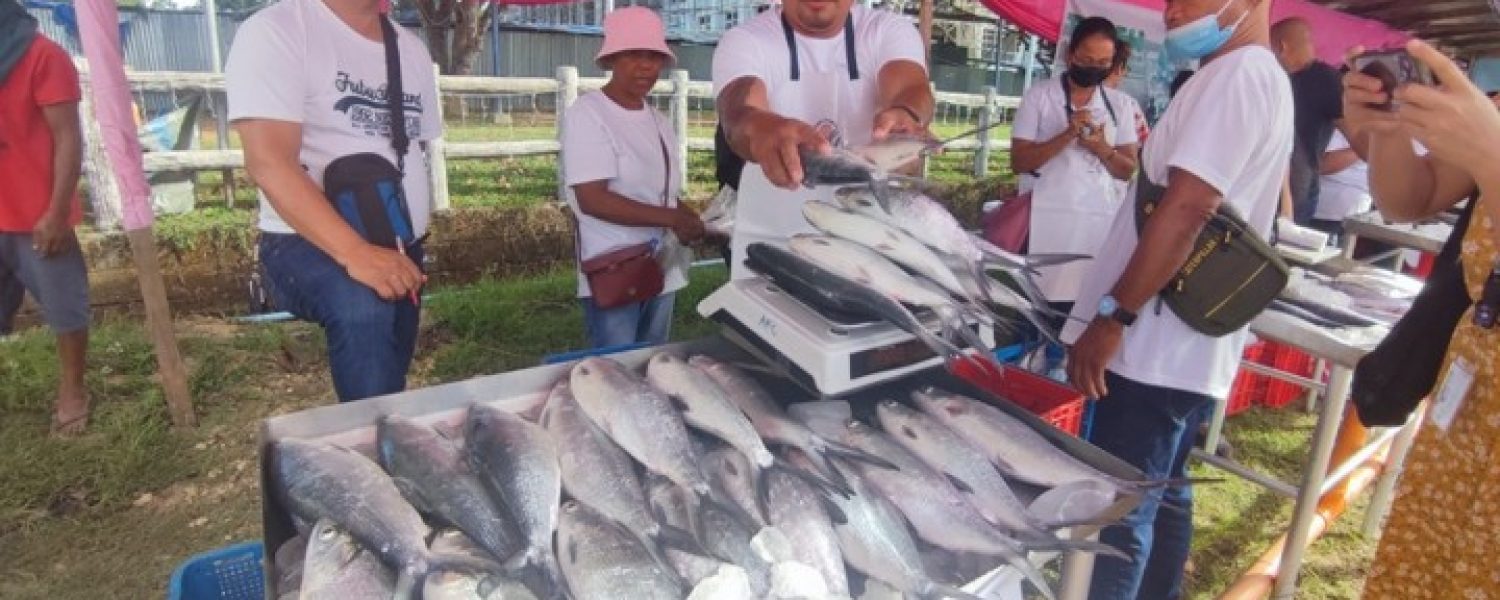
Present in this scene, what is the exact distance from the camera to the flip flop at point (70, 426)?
146 inches

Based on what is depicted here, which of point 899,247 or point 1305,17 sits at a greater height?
point 1305,17

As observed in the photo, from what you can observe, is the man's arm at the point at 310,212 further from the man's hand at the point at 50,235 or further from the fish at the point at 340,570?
the man's hand at the point at 50,235

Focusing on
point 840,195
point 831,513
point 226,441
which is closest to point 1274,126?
point 840,195

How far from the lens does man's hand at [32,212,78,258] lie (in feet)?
11.5

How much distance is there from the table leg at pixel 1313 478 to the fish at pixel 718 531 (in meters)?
2.23

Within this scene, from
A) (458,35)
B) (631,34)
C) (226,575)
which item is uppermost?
(458,35)

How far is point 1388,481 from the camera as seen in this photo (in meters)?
3.49

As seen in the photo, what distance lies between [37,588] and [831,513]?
3058 mm

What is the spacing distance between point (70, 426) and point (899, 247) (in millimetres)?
4137

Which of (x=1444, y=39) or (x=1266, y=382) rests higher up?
(x=1444, y=39)

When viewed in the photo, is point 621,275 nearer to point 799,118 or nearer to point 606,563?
point 799,118

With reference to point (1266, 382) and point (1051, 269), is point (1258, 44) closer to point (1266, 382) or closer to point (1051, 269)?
point (1051, 269)

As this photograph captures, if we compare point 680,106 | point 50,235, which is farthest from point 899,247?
point 680,106

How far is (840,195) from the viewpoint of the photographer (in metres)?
1.75
